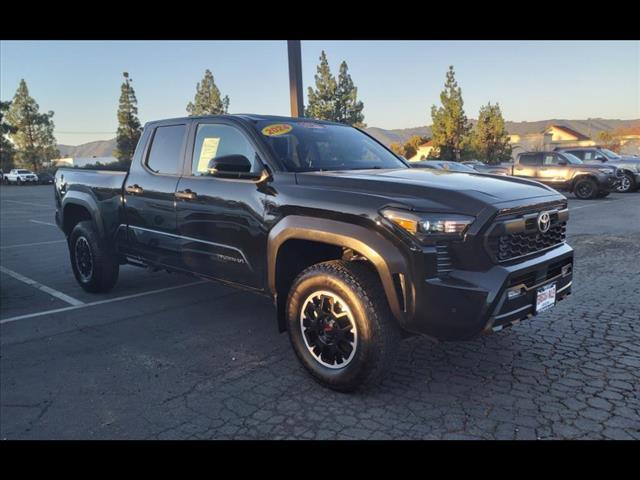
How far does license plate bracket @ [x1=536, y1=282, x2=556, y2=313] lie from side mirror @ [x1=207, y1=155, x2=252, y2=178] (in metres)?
2.24

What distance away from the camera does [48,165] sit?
6700 centimetres

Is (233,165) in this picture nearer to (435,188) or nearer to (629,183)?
(435,188)

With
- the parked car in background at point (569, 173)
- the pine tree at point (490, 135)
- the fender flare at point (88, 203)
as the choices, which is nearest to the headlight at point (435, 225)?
the fender flare at point (88, 203)

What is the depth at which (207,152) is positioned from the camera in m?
4.31

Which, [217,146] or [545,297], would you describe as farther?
[217,146]

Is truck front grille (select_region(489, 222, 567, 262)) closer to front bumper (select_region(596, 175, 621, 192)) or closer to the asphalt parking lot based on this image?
the asphalt parking lot

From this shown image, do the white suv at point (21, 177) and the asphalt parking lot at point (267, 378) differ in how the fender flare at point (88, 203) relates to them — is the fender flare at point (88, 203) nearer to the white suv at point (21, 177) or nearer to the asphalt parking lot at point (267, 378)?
the asphalt parking lot at point (267, 378)

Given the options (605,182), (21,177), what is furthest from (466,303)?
(21,177)

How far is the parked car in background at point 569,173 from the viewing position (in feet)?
52.1

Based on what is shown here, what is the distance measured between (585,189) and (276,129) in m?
15.4

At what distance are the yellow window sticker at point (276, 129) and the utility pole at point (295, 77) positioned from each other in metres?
5.11

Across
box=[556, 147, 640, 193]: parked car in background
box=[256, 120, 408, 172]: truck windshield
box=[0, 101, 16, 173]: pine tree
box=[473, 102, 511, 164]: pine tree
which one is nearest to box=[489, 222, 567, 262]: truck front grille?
box=[256, 120, 408, 172]: truck windshield

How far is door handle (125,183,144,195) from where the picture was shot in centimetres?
484
